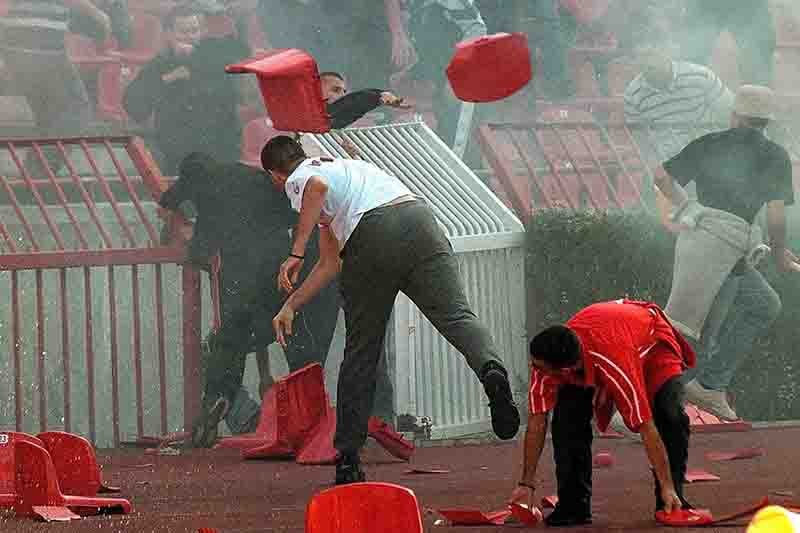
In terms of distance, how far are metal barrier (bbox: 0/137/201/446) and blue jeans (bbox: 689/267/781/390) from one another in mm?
2853

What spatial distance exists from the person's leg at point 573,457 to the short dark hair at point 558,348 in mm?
475

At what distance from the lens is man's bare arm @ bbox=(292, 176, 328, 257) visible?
806cm

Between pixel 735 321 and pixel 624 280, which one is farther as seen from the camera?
pixel 624 280

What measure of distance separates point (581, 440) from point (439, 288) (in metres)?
1.29

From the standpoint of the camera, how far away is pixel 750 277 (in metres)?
11.6

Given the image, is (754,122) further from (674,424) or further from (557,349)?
(557,349)

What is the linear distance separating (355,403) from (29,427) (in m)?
3.77

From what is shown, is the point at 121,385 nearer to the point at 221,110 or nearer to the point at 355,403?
the point at 221,110

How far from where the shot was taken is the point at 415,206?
324 inches

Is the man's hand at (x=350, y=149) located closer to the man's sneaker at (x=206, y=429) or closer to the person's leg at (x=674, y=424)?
the man's sneaker at (x=206, y=429)

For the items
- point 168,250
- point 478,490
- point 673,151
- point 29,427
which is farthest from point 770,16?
point 478,490

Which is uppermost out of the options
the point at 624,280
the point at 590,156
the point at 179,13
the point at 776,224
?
the point at 179,13

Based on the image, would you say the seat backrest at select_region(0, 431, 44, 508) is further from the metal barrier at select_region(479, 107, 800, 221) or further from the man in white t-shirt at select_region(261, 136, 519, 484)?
the metal barrier at select_region(479, 107, 800, 221)

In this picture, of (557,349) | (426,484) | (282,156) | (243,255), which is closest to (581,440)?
(557,349)
